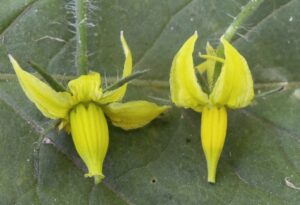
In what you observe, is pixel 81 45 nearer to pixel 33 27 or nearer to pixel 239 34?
pixel 33 27

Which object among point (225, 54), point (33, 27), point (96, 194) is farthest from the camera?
point (33, 27)

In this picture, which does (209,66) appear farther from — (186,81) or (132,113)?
(132,113)

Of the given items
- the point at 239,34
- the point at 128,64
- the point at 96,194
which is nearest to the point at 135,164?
the point at 96,194

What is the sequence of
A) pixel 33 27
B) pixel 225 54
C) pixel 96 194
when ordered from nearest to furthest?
pixel 225 54 < pixel 96 194 < pixel 33 27

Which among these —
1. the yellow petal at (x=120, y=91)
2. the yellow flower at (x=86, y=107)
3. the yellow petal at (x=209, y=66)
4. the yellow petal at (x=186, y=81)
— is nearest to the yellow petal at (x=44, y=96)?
the yellow flower at (x=86, y=107)

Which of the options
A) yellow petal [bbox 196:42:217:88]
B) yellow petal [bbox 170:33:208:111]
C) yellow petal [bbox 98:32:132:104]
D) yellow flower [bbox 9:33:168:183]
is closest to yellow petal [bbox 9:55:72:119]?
yellow flower [bbox 9:33:168:183]

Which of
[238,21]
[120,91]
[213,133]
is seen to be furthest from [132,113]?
[238,21]
